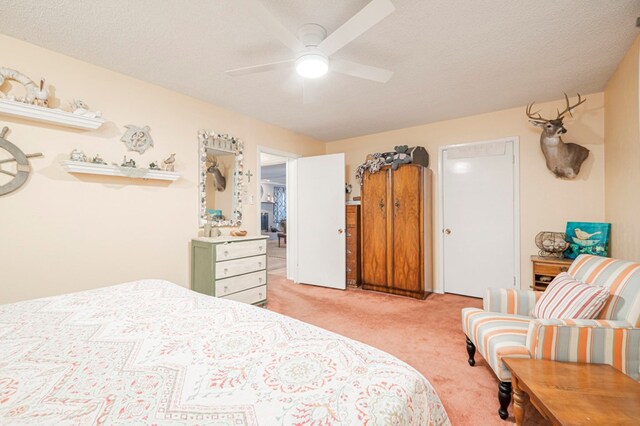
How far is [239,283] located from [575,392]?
2682 millimetres

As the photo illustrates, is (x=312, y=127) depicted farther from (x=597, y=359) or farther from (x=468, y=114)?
(x=597, y=359)

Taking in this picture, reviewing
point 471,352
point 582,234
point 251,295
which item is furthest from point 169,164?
point 582,234

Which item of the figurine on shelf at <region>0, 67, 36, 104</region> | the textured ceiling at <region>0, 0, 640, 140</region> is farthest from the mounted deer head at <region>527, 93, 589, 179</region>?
the figurine on shelf at <region>0, 67, 36, 104</region>

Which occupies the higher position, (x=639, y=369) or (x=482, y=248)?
(x=482, y=248)

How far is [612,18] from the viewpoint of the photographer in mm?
1819

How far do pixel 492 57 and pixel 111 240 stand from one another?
3597 mm

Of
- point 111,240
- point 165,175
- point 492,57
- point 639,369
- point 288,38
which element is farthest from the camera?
point 165,175

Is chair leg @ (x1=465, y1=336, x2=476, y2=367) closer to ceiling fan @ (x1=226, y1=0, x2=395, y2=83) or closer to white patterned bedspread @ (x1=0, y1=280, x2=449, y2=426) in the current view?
white patterned bedspread @ (x1=0, y1=280, x2=449, y2=426)

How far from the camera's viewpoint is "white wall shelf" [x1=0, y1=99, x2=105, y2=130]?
75.6 inches

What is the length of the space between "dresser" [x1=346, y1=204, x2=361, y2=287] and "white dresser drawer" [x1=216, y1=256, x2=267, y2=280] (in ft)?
5.00

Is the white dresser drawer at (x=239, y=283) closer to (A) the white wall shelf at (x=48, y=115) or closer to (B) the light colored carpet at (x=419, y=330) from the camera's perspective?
(B) the light colored carpet at (x=419, y=330)

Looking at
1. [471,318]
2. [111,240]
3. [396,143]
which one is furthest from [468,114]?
[111,240]

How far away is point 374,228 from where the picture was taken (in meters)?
4.03

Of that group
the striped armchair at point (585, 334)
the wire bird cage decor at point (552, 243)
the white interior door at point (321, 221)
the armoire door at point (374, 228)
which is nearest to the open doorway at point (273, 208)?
the white interior door at point (321, 221)
